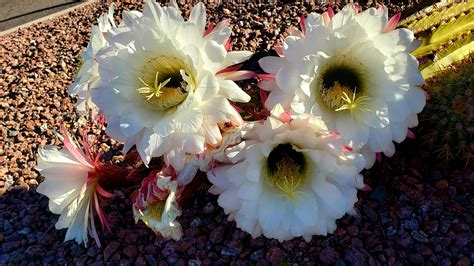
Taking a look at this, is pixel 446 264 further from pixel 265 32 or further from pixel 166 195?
pixel 265 32

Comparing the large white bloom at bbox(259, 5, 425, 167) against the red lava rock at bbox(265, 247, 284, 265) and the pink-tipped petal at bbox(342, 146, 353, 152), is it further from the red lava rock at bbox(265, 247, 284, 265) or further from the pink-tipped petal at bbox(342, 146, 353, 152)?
the red lava rock at bbox(265, 247, 284, 265)

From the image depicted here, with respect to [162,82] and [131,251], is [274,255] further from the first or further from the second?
[162,82]

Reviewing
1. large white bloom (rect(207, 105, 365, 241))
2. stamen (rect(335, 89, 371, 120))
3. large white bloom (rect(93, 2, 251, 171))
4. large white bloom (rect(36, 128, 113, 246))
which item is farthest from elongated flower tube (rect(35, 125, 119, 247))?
stamen (rect(335, 89, 371, 120))

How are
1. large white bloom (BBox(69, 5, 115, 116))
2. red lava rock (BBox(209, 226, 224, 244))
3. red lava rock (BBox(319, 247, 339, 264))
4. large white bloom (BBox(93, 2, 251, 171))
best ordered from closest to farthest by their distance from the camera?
large white bloom (BBox(93, 2, 251, 171))
large white bloom (BBox(69, 5, 115, 116))
red lava rock (BBox(319, 247, 339, 264))
red lava rock (BBox(209, 226, 224, 244))

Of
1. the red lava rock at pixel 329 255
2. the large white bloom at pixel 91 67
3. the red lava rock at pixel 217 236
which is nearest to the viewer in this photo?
the large white bloom at pixel 91 67

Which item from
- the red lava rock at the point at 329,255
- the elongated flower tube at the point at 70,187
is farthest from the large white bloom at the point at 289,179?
the elongated flower tube at the point at 70,187

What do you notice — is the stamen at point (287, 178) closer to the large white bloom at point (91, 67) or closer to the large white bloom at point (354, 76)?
the large white bloom at point (354, 76)

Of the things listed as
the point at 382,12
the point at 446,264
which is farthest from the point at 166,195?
the point at 446,264
